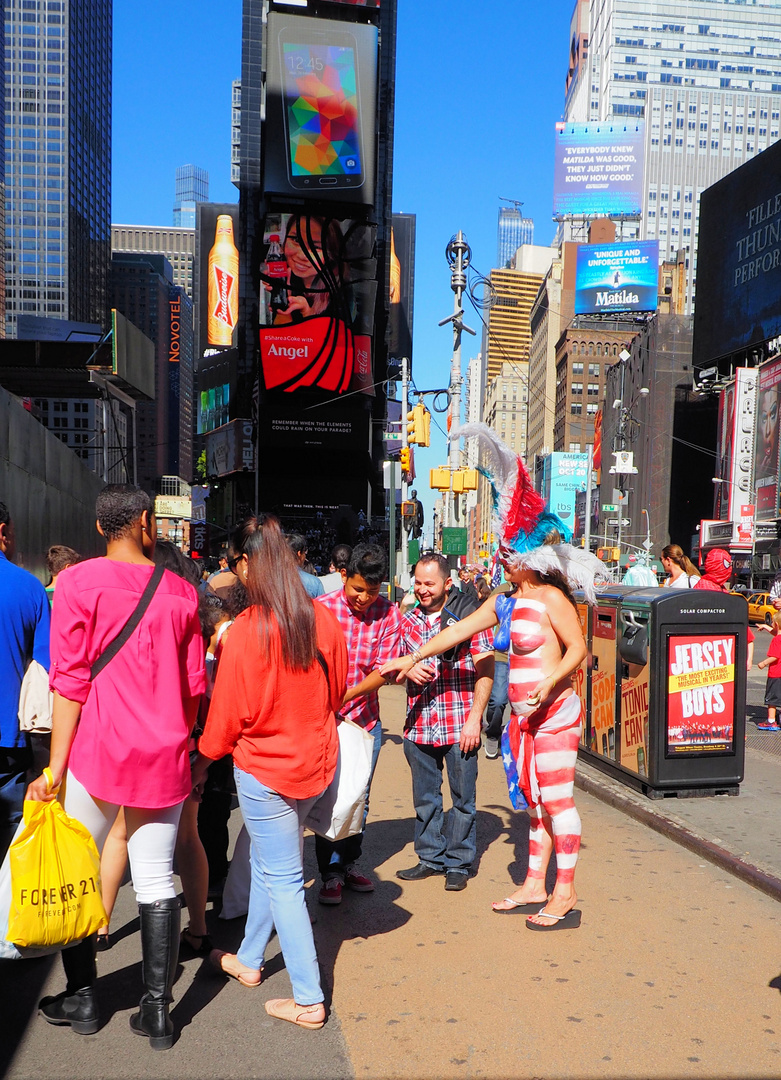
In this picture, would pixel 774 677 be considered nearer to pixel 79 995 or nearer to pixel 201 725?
pixel 201 725

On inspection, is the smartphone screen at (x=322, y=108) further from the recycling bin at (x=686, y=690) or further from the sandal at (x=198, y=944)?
the sandal at (x=198, y=944)

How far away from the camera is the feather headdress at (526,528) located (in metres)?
4.94

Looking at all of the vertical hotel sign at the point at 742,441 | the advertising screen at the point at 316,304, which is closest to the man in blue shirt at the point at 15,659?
the advertising screen at the point at 316,304

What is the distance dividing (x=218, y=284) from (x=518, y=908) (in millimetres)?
68978

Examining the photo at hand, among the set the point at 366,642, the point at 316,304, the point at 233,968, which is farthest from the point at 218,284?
the point at 233,968

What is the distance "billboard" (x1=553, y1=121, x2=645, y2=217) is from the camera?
110 m

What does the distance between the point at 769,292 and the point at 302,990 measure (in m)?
51.0

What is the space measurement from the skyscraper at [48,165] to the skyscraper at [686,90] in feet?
288

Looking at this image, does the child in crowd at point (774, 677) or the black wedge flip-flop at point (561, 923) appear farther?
the child in crowd at point (774, 677)

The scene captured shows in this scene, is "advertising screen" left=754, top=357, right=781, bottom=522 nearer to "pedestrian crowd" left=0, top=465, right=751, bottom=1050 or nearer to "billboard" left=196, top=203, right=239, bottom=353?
"billboard" left=196, top=203, right=239, bottom=353

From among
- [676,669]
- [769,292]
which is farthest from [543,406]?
[676,669]

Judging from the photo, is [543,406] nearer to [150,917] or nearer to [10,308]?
[10,308]

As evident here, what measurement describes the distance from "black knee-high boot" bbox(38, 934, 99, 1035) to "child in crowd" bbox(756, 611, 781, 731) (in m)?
8.07

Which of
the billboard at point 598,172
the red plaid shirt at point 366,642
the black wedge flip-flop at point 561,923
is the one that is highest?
the billboard at point 598,172
